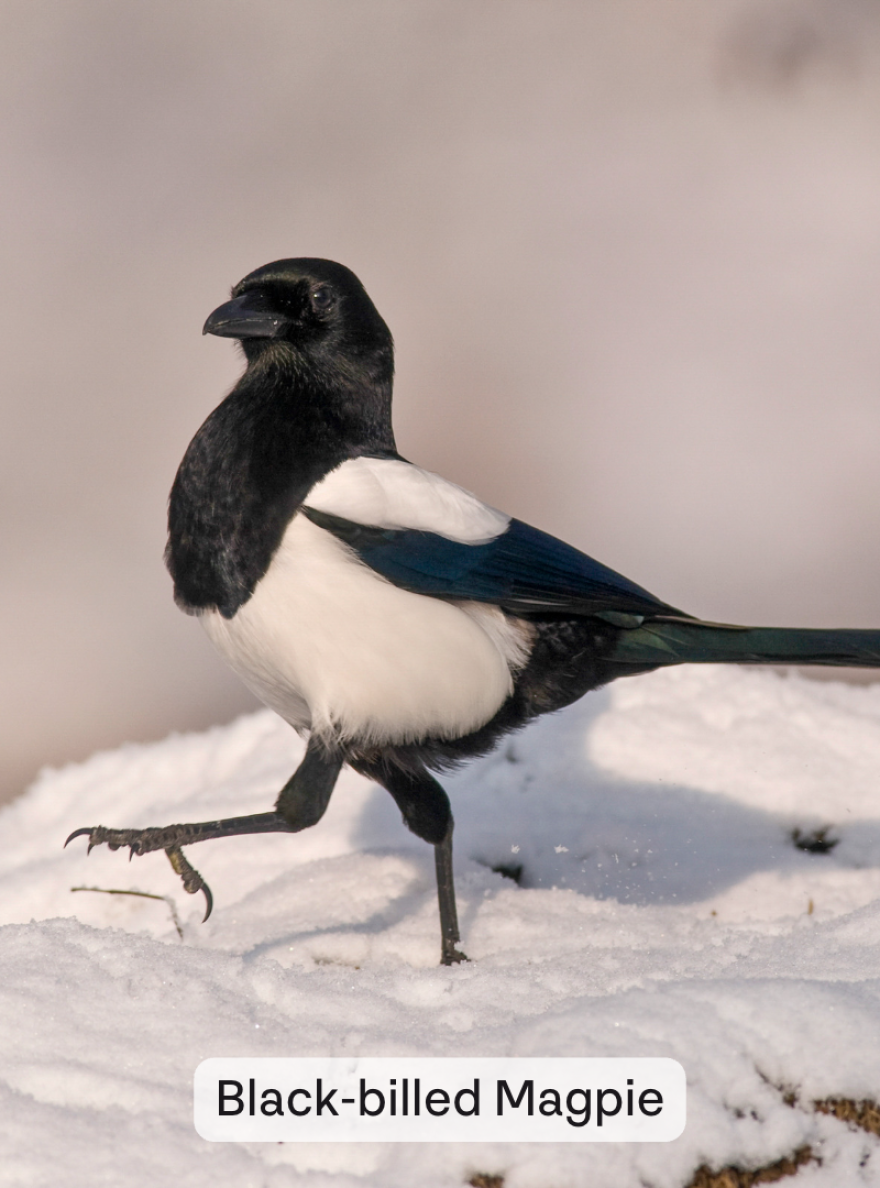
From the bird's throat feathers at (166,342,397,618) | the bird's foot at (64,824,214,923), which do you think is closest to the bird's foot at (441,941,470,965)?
the bird's foot at (64,824,214,923)

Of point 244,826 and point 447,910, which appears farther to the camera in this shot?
point 447,910

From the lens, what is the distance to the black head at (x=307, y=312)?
7.83 feet

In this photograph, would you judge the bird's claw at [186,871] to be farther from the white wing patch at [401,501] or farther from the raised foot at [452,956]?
the white wing patch at [401,501]

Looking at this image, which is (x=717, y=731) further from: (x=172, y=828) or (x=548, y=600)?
(x=172, y=828)

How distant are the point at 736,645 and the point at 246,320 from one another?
110cm

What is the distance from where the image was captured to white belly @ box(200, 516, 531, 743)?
83.7 inches

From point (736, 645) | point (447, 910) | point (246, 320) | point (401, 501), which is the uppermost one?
point (246, 320)

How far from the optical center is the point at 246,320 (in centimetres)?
235

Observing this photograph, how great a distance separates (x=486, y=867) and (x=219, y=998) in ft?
3.94

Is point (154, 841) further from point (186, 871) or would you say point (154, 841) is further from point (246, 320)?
point (246, 320)

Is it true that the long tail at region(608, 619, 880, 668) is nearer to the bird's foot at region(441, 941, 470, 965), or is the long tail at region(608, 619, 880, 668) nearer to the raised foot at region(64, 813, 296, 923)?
the bird's foot at region(441, 941, 470, 965)

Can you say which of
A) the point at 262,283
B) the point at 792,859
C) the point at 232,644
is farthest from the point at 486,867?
the point at 262,283

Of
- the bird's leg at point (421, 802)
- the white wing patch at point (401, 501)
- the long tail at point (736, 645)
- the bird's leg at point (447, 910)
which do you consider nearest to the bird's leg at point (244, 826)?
the bird's leg at point (421, 802)

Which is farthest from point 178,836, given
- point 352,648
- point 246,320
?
point 246,320
